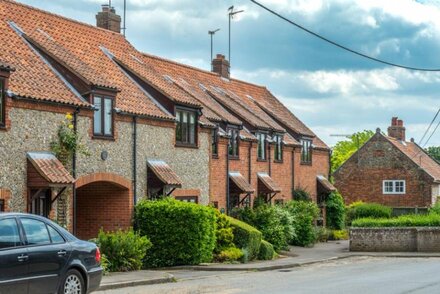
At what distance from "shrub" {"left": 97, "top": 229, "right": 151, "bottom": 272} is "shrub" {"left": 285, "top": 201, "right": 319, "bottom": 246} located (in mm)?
16276

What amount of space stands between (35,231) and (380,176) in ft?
170

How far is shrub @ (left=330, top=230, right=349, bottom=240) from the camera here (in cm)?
4912

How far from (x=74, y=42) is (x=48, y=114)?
23.8ft

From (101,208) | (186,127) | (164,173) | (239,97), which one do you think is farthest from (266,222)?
(239,97)

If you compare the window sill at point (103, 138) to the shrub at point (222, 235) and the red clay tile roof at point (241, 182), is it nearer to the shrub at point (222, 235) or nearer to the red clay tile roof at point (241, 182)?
the shrub at point (222, 235)

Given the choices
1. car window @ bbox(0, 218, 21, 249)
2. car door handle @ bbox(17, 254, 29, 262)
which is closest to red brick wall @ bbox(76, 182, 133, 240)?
car window @ bbox(0, 218, 21, 249)

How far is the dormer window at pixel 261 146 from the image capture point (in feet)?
139

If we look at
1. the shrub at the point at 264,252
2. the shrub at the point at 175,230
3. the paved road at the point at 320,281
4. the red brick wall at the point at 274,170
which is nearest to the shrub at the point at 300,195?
the red brick wall at the point at 274,170

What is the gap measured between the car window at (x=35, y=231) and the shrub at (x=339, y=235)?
35.5 meters

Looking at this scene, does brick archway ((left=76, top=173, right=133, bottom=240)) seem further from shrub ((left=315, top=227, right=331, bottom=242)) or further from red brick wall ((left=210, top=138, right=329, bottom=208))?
shrub ((left=315, top=227, right=331, bottom=242))

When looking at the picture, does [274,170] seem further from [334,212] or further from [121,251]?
[121,251]

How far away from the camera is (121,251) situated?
82.9ft

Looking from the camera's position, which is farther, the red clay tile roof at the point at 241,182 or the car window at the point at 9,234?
the red clay tile roof at the point at 241,182

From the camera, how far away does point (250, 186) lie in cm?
3891
